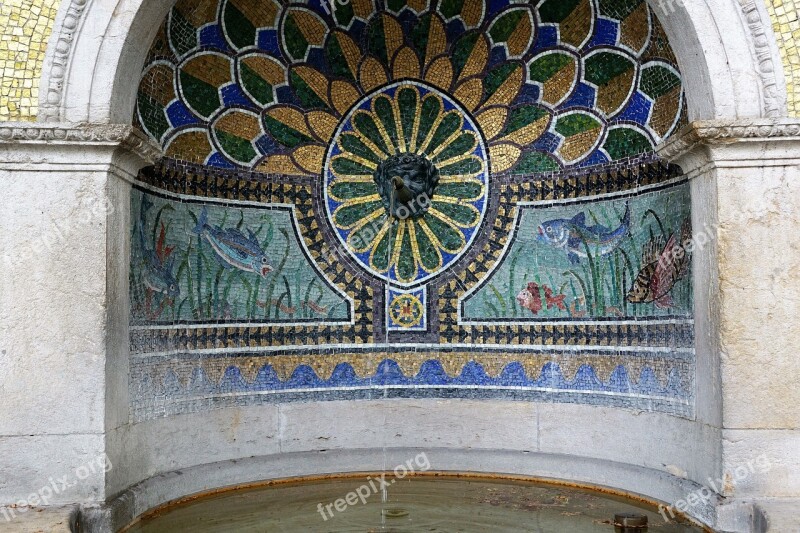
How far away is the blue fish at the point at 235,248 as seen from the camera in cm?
582

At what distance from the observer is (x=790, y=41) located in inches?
172

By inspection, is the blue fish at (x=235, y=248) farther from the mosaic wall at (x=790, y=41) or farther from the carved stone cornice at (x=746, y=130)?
the mosaic wall at (x=790, y=41)

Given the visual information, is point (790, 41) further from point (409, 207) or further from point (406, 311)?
point (406, 311)

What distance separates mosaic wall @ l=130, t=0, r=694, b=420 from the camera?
17.6ft

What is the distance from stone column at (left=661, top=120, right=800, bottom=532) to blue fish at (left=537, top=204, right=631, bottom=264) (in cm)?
127

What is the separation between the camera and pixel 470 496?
17.1 ft

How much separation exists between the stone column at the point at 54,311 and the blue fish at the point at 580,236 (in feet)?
9.64

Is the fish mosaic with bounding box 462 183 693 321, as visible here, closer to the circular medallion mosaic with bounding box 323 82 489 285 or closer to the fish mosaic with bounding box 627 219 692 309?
the fish mosaic with bounding box 627 219 692 309

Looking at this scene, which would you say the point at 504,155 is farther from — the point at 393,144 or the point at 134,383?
the point at 134,383

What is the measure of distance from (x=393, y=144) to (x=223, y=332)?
1.81 metres

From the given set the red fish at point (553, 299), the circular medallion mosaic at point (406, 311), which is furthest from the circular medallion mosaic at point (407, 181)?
the red fish at point (553, 299)

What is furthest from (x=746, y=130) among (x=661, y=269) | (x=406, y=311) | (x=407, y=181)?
(x=406, y=311)

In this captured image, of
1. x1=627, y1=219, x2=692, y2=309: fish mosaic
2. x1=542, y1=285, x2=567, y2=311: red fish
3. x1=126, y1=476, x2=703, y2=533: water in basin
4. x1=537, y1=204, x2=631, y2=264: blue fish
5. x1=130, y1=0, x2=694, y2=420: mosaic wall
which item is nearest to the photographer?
x1=126, y1=476, x2=703, y2=533: water in basin

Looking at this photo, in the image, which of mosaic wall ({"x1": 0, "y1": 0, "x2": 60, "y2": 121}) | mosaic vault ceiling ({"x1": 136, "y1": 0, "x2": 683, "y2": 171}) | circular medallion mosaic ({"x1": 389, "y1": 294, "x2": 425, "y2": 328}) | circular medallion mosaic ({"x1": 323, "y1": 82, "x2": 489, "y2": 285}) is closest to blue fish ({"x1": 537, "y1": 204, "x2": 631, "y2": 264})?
mosaic vault ceiling ({"x1": 136, "y1": 0, "x2": 683, "y2": 171})
